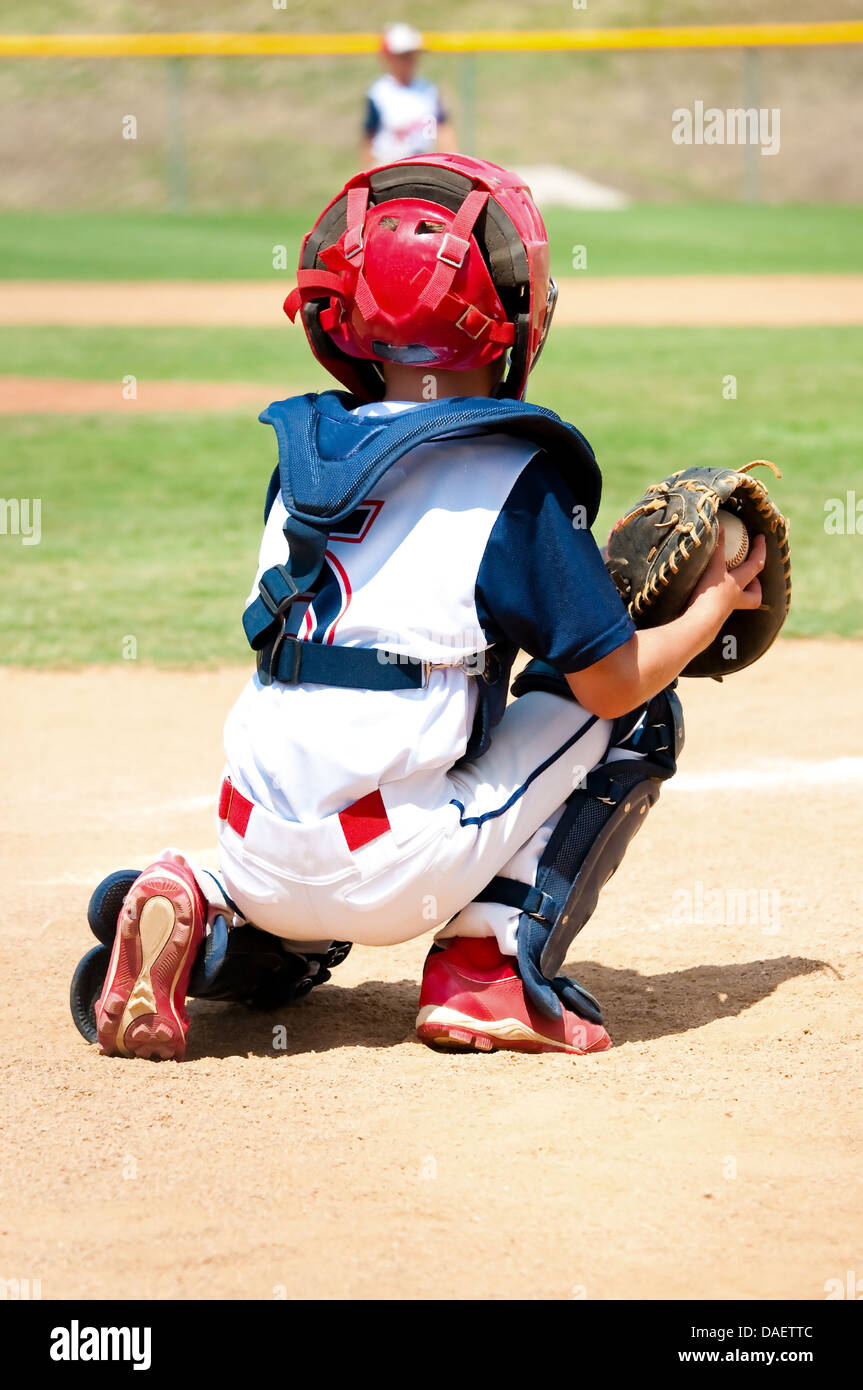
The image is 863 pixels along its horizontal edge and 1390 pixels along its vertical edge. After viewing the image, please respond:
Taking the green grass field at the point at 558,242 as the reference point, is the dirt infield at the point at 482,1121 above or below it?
below

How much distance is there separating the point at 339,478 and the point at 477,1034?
2.96ft

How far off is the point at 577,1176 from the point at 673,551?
984 mm

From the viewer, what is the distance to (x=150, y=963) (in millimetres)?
2621

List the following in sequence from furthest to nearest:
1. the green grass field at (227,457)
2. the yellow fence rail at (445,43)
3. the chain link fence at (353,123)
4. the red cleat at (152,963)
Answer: the chain link fence at (353,123) < the yellow fence rail at (445,43) < the green grass field at (227,457) < the red cleat at (152,963)

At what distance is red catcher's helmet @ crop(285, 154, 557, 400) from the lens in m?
2.44

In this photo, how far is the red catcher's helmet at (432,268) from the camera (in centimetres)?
244

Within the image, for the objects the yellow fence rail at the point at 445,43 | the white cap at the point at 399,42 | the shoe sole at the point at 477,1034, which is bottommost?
the shoe sole at the point at 477,1034

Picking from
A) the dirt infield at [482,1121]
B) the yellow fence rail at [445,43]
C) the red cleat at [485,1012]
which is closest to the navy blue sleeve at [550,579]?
the red cleat at [485,1012]

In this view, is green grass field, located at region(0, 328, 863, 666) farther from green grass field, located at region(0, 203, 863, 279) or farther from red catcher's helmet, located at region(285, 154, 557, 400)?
green grass field, located at region(0, 203, 863, 279)

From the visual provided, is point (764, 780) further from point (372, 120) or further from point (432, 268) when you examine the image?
point (372, 120)

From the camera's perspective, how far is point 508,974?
2.65 metres

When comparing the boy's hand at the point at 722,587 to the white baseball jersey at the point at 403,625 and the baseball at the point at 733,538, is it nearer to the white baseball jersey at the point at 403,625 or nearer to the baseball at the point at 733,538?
the baseball at the point at 733,538

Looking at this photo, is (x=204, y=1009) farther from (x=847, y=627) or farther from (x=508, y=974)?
(x=847, y=627)

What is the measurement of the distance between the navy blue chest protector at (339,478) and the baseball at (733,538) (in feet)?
0.92
